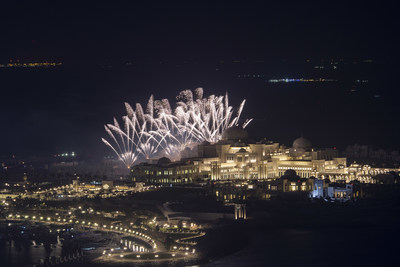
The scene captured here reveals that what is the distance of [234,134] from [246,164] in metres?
2.98

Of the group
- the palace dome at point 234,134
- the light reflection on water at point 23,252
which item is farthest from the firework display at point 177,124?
the light reflection on water at point 23,252

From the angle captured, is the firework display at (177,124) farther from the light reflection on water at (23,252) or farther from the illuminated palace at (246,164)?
the light reflection on water at (23,252)

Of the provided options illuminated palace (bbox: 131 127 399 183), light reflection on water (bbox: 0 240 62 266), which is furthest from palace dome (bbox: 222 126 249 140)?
light reflection on water (bbox: 0 240 62 266)

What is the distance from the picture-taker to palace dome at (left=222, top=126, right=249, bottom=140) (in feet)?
165

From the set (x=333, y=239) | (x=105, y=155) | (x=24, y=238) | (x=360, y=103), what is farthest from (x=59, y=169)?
(x=360, y=103)

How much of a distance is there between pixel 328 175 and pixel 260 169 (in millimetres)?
3556

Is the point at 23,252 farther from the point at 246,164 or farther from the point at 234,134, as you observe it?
the point at 234,134

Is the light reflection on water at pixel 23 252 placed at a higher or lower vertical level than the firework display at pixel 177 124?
lower

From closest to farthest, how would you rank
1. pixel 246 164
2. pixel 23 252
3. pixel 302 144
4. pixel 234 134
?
pixel 23 252
pixel 246 164
pixel 302 144
pixel 234 134

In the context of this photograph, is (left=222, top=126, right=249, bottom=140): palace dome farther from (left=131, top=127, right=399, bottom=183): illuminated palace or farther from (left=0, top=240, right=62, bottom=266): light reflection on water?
(left=0, top=240, right=62, bottom=266): light reflection on water

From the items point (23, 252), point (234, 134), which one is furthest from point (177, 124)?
point (23, 252)

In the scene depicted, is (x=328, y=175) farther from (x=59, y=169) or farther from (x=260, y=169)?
(x=59, y=169)

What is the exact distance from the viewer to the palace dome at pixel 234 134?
5016 cm

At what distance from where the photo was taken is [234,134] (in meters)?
50.2
